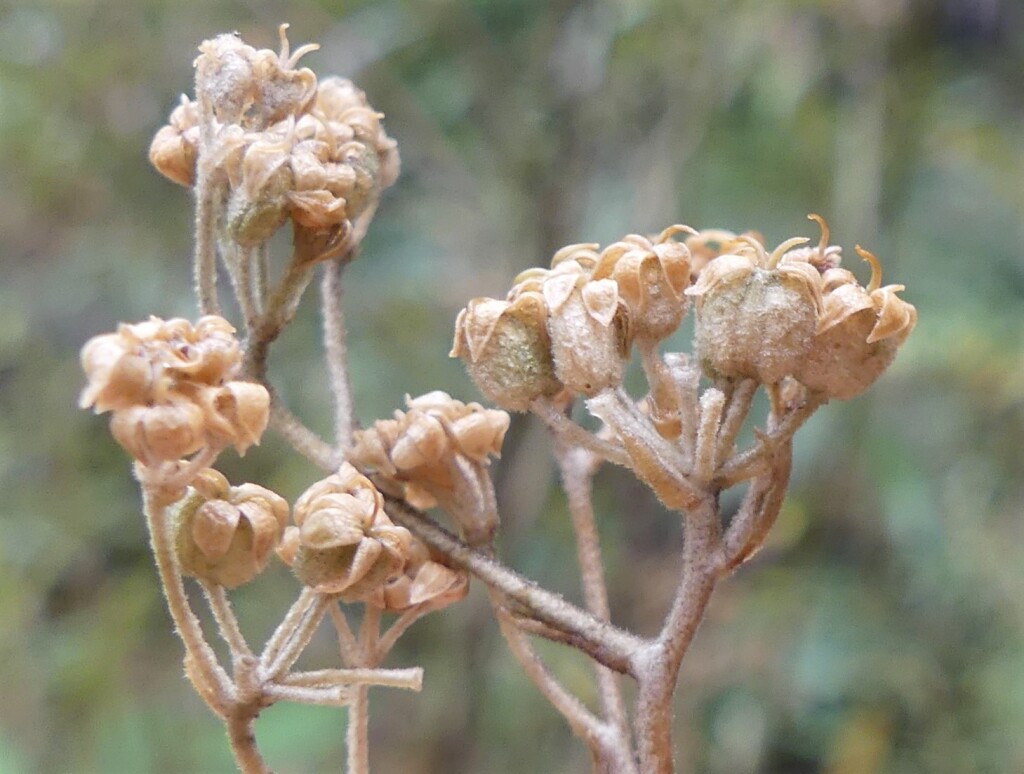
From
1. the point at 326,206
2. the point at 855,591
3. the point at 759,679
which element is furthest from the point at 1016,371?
the point at 326,206

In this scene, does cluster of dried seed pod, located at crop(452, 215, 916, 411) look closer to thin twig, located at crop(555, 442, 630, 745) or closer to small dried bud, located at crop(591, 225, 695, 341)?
small dried bud, located at crop(591, 225, 695, 341)

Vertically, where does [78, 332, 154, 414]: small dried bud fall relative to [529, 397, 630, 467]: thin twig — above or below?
above

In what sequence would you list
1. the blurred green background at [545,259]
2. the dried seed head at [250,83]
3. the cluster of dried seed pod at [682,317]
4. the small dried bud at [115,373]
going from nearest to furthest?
1. the small dried bud at [115,373]
2. the cluster of dried seed pod at [682,317]
3. the dried seed head at [250,83]
4. the blurred green background at [545,259]

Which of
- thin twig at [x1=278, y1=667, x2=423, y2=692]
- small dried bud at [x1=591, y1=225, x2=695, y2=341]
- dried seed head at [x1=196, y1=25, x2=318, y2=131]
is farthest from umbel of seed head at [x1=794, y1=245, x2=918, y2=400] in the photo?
dried seed head at [x1=196, y1=25, x2=318, y2=131]

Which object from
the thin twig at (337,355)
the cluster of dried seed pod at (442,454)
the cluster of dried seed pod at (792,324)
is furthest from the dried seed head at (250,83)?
the cluster of dried seed pod at (792,324)

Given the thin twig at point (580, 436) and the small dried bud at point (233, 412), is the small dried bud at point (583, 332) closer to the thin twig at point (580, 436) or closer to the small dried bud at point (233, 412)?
the thin twig at point (580, 436)

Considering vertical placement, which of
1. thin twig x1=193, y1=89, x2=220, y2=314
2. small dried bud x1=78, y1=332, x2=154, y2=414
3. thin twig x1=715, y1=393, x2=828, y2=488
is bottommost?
thin twig x1=715, y1=393, x2=828, y2=488

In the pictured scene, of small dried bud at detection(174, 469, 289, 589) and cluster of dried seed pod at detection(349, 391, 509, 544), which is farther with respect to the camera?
cluster of dried seed pod at detection(349, 391, 509, 544)

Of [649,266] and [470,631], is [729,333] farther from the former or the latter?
[470,631]
